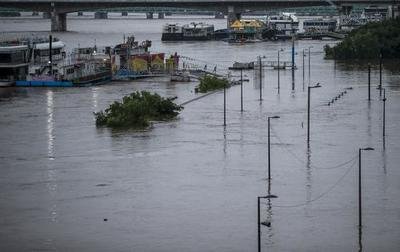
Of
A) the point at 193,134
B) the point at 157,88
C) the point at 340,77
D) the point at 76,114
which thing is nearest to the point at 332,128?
the point at 193,134

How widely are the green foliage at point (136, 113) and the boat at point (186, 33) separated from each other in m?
37.4

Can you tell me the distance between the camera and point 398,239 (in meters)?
12.4

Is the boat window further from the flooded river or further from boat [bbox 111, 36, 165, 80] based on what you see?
the flooded river

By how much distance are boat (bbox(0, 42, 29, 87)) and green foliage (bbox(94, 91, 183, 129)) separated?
9.14 m

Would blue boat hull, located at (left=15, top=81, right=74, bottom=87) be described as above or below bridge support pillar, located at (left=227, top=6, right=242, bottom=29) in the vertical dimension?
below

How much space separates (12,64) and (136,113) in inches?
430

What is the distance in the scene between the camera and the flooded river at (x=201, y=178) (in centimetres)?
1261

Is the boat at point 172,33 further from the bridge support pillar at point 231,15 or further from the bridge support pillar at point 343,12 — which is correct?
the bridge support pillar at point 343,12

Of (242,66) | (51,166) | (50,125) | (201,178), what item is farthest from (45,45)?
(201,178)

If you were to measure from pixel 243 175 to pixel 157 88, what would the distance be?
15.3 metres

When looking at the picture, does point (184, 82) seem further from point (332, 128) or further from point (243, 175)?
point (243, 175)

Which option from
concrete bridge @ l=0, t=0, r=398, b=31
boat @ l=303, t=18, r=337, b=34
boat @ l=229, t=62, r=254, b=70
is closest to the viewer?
boat @ l=229, t=62, r=254, b=70

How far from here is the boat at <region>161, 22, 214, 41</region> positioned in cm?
6109

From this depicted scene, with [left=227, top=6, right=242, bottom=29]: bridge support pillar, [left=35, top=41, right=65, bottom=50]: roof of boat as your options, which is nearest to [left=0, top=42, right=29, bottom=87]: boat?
[left=35, top=41, right=65, bottom=50]: roof of boat
